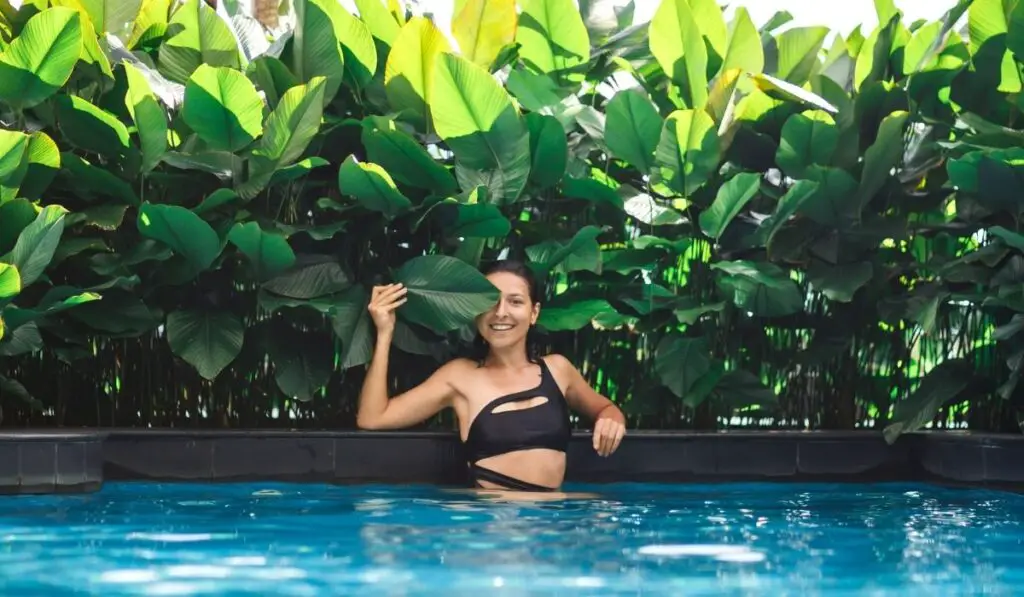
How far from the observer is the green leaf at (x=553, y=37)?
4598 mm

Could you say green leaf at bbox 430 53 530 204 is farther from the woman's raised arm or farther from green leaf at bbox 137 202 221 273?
green leaf at bbox 137 202 221 273

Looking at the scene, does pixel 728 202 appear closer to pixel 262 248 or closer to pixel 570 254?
pixel 570 254

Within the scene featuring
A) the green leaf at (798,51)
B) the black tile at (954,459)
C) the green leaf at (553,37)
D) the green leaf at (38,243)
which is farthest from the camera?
the green leaf at (798,51)

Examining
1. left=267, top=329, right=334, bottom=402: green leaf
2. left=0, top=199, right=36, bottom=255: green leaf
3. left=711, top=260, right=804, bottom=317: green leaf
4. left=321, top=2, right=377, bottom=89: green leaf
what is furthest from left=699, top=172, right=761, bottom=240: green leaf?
left=0, top=199, right=36, bottom=255: green leaf

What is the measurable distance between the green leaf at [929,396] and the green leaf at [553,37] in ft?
5.23

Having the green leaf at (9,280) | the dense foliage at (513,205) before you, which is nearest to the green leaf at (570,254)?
the dense foliage at (513,205)

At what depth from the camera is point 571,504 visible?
12.0 feet

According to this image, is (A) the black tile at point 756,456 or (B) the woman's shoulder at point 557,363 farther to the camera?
(A) the black tile at point 756,456

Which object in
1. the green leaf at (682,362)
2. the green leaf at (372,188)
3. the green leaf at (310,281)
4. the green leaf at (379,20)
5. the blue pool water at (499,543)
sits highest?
the green leaf at (379,20)

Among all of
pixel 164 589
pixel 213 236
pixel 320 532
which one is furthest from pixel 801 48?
pixel 164 589

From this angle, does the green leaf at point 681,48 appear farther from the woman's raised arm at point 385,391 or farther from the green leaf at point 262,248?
the green leaf at point 262,248

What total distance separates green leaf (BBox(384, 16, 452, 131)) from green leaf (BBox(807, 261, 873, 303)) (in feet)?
4.51

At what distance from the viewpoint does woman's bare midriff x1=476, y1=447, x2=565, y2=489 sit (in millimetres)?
4051

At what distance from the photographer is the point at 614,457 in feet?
14.7
